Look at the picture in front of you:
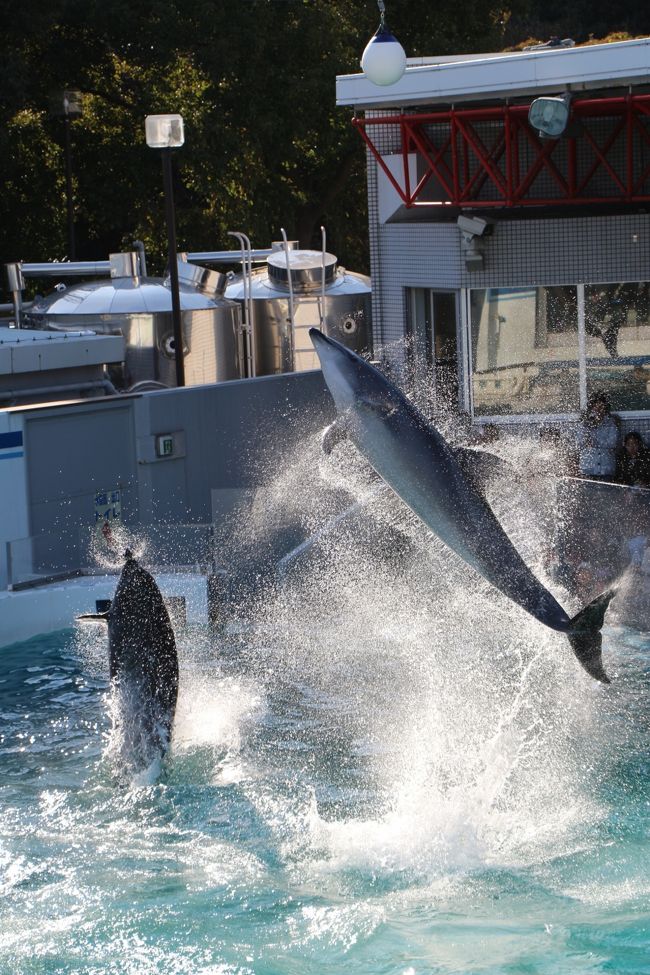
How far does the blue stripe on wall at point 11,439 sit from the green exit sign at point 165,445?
1.85 meters

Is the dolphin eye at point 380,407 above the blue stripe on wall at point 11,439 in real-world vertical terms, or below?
above

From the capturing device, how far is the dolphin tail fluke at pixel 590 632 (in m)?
7.24

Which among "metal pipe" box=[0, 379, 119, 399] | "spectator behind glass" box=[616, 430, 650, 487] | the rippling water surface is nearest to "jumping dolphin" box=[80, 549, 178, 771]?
the rippling water surface

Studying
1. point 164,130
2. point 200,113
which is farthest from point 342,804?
point 200,113

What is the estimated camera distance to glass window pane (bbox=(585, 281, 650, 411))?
51.5ft

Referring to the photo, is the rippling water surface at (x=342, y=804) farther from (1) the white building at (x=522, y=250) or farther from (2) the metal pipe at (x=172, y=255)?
(2) the metal pipe at (x=172, y=255)

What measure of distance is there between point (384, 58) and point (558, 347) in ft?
17.2

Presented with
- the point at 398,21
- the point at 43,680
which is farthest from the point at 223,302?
the point at 398,21

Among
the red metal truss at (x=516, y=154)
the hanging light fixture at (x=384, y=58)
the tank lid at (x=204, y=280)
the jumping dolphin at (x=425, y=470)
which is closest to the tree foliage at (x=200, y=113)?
the tank lid at (x=204, y=280)

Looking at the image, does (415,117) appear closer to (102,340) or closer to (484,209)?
(484,209)

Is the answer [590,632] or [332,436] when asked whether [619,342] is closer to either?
[590,632]

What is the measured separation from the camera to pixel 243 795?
29.6 ft

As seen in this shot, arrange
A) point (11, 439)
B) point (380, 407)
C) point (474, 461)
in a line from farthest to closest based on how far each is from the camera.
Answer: point (11, 439) < point (474, 461) < point (380, 407)

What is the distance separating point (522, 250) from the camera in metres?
16.0
